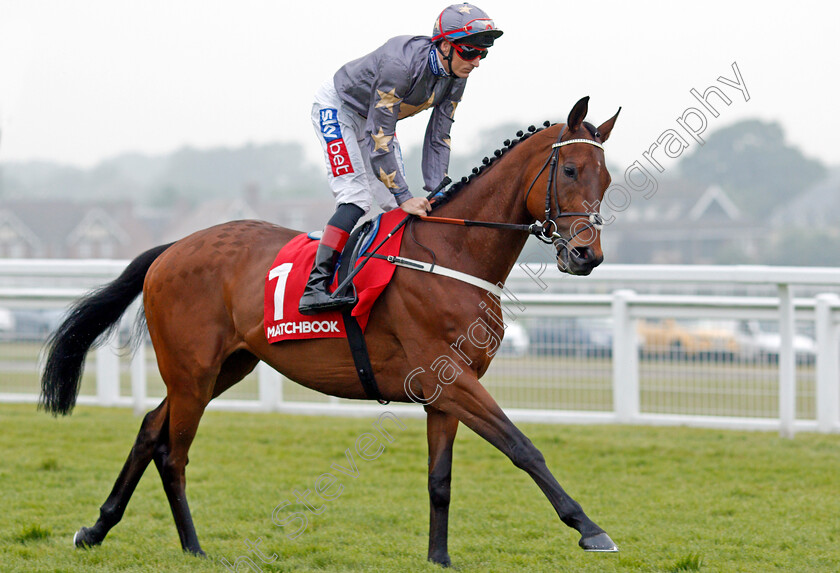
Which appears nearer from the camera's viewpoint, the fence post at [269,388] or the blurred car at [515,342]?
the blurred car at [515,342]

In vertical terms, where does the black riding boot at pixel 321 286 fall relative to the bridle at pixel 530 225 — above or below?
below

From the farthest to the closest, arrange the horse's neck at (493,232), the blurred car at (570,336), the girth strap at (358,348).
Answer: the blurred car at (570,336), the girth strap at (358,348), the horse's neck at (493,232)

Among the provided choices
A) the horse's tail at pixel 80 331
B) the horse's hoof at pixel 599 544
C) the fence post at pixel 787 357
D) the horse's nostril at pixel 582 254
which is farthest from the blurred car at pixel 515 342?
the horse's hoof at pixel 599 544

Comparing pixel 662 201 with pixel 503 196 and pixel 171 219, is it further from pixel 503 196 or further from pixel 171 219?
pixel 503 196

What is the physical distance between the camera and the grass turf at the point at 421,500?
3998 millimetres

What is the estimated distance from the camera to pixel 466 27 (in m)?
3.53

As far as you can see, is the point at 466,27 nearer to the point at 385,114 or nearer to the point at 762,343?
the point at 385,114

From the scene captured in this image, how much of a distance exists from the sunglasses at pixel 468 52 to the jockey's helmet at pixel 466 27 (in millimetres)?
16

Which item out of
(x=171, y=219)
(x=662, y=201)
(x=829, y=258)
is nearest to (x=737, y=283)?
(x=829, y=258)

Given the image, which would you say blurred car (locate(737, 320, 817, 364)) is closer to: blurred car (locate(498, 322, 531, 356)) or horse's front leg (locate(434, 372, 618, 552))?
blurred car (locate(498, 322, 531, 356))

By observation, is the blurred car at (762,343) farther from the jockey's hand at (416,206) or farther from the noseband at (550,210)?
the jockey's hand at (416,206)

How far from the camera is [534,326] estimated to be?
7.29 m

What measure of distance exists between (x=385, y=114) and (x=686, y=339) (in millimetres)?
4198

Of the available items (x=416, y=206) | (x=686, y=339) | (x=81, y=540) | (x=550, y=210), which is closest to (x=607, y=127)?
(x=550, y=210)
